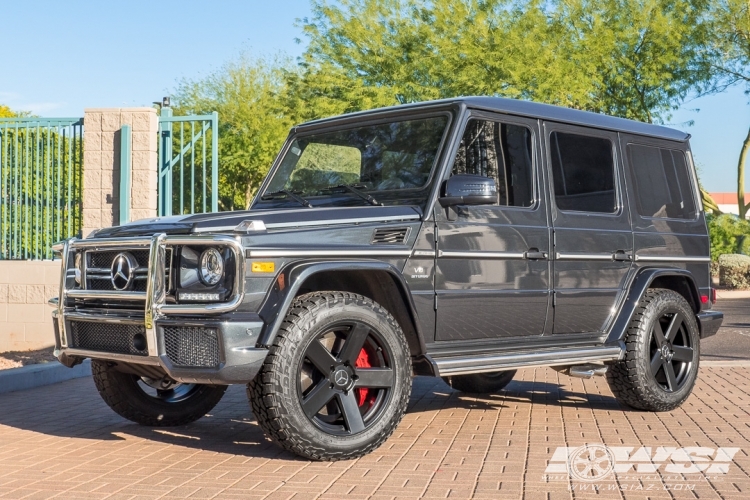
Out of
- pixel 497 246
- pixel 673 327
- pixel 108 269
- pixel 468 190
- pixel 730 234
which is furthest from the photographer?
pixel 730 234

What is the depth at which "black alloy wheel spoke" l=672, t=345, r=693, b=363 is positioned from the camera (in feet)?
25.8

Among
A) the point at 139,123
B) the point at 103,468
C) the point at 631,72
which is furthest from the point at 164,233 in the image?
the point at 631,72

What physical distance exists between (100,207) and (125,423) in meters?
5.83

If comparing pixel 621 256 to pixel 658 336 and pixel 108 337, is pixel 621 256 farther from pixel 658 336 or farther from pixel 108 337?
pixel 108 337

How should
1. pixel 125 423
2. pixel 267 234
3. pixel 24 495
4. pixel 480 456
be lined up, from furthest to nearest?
pixel 125 423, pixel 480 456, pixel 267 234, pixel 24 495

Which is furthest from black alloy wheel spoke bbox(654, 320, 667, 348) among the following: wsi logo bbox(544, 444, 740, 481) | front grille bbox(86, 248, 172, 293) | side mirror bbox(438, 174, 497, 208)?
front grille bbox(86, 248, 172, 293)

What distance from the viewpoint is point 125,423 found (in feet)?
24.0

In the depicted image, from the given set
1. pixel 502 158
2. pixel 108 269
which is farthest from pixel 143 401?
pixel 502 158

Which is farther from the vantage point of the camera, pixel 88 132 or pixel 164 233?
pixel 88 132

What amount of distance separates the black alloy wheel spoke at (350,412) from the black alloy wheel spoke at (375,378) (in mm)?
91

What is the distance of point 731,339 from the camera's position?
14.8 meters

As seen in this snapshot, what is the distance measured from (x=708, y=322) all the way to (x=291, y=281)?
Result: 4.29m

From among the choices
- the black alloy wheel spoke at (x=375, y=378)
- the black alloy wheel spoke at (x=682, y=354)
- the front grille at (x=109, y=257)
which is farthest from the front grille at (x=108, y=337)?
the black alloy wheel spoke at (x=682, y=354)

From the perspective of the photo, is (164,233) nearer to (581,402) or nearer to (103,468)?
(103,468)
